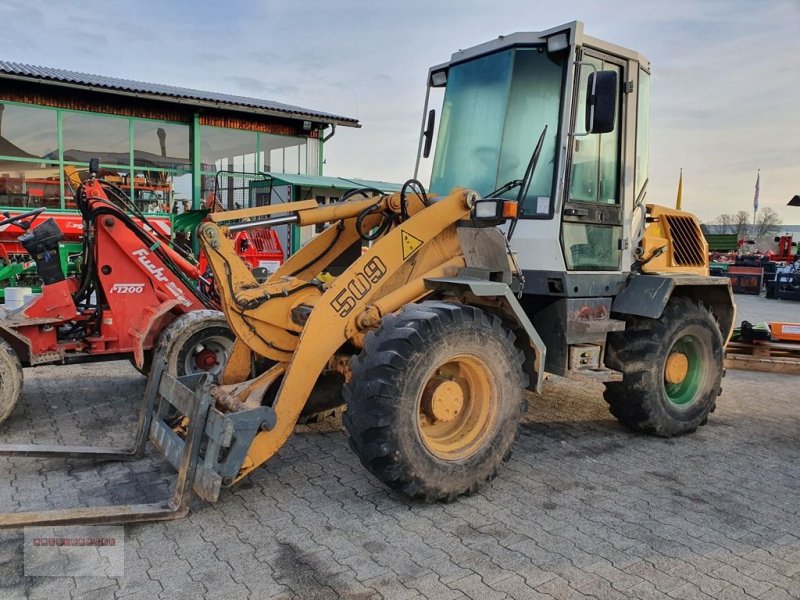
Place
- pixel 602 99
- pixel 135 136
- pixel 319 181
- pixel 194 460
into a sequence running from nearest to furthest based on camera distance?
pixel 194 460 → pixel 602 99 → pixel 135 136 → pixel 319 181

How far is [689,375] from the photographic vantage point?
5438mm

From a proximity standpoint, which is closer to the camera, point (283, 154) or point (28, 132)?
point (28, 132)

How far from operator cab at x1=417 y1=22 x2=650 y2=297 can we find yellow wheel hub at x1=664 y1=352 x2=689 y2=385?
81 cm

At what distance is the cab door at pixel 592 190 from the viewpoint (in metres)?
4.55

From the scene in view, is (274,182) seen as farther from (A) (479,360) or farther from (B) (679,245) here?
(A) (479,360)

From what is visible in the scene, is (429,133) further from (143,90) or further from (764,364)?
(143,90)

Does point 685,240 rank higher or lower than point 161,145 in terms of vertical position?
lower

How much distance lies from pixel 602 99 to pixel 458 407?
2121 mm

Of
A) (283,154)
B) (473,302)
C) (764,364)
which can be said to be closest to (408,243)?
(473,302)

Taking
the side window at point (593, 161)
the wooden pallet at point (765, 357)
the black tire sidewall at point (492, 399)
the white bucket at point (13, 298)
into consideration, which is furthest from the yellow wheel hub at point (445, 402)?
the white bucket at point (13, 298)

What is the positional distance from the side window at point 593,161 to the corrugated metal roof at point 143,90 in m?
12.4

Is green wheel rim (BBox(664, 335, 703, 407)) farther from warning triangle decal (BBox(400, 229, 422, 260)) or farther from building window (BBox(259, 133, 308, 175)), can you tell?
building window (BBox(259, 133, 308, 175))

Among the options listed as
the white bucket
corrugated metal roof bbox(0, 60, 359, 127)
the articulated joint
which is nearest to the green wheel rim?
the articulated joint

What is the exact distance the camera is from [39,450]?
4066mm
